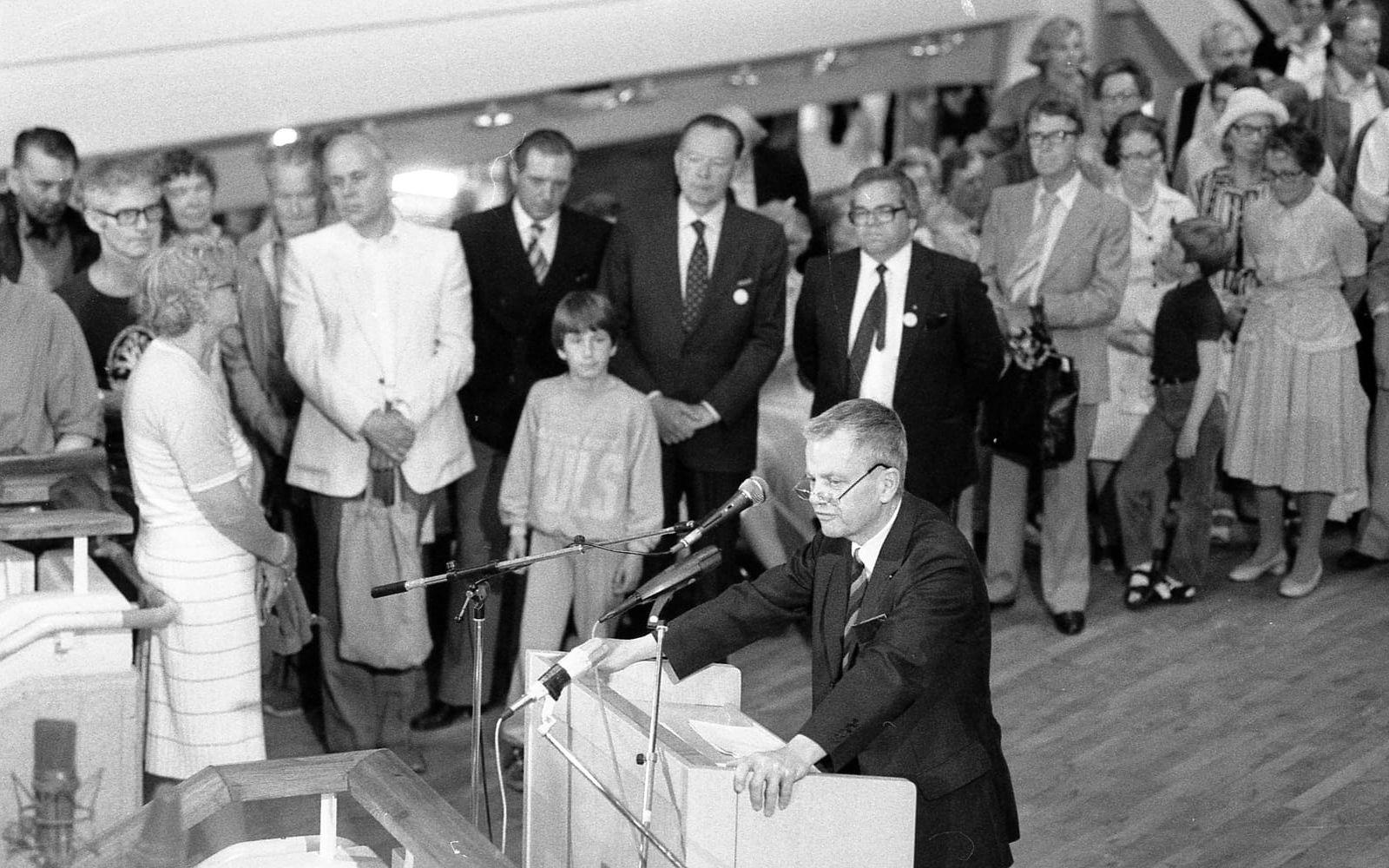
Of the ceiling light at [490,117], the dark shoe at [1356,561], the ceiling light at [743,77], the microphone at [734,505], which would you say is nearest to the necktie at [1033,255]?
the dark shoe at [1356,561]

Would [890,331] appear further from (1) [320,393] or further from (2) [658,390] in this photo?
(1) [320,393]

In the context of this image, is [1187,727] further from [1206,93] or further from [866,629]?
[1206,93]

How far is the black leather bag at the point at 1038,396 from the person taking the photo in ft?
18.2

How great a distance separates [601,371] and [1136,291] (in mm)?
2111

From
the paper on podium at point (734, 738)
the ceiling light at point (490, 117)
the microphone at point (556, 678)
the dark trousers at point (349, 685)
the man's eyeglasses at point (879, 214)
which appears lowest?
the dark trousers at point (349, 685)

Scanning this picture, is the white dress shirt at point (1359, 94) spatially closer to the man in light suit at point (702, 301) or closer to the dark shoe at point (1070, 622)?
the dark shoe at point (1070, 622)

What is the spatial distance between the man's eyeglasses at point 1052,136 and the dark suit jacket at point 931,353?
63cm

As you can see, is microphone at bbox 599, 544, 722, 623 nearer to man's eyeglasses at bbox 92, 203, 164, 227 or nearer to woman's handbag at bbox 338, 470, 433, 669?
woman's handbag at bbox 338, 470, 433, 669

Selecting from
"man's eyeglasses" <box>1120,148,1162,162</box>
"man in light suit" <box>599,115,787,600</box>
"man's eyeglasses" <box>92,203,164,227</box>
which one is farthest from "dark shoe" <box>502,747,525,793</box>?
"man's eyeglasses" <box>1120,148,1162,162</box>

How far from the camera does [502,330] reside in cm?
527

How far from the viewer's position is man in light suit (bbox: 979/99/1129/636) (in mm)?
5652

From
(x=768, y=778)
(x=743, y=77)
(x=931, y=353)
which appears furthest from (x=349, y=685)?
(x=743, y=77)

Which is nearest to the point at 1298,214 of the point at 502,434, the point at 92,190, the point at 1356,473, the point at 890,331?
the point at 1356,473

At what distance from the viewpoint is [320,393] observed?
4855 millimetres
